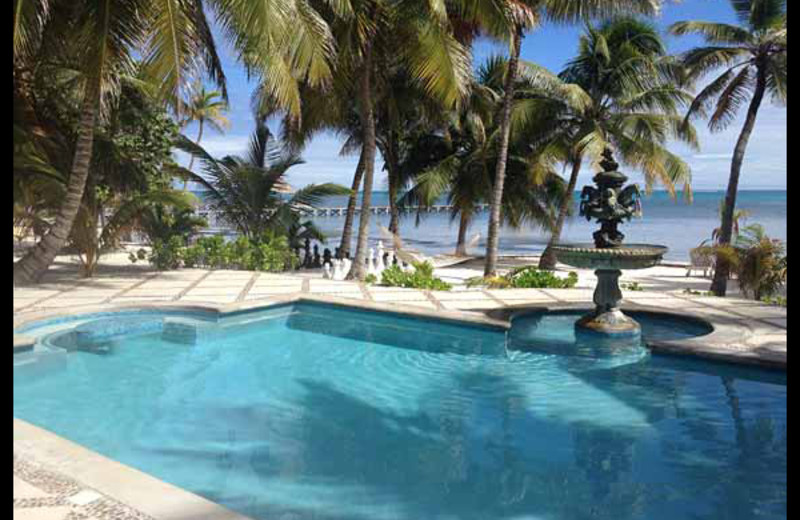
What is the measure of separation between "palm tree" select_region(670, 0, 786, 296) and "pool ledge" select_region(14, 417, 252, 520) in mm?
12259

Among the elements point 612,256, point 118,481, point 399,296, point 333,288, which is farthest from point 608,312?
point 118,481

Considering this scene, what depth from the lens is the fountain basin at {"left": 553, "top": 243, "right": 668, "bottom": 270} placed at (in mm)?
7234

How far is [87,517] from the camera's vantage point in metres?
2.87

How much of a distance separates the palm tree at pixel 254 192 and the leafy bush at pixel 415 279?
9.98 feet

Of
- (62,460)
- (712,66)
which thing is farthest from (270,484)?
(712,66)

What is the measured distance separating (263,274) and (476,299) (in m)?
4.69

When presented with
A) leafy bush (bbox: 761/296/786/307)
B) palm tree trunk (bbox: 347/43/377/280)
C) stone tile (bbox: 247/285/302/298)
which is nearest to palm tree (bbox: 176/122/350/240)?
palm tree trunk (bbox: 347/43/377/280)

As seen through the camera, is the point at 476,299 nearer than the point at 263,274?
Yes

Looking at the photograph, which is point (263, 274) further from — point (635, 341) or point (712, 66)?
point (712, 66)

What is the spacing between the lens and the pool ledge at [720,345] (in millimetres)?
6246

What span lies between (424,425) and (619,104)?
14101 millimetres

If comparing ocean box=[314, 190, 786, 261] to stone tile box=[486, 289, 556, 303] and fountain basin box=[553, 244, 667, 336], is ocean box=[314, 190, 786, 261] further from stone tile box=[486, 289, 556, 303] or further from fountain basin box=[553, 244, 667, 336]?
fountain basin box=[553, 244, 667, 336]

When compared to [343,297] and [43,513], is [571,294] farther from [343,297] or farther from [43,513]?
[43,513]

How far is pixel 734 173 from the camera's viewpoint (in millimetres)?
13961
